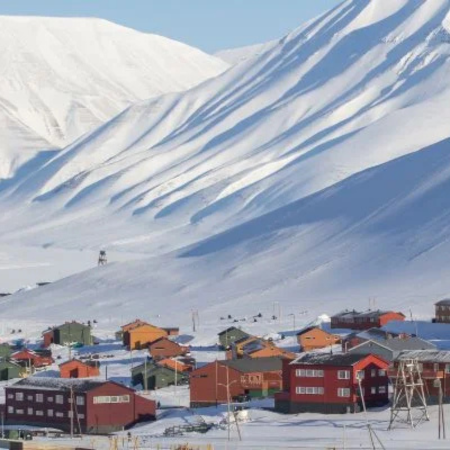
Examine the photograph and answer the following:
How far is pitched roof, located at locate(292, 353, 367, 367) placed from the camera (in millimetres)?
63375

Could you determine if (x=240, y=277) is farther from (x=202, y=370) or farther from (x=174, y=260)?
(x=202, y=370)

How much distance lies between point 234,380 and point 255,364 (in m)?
2.10

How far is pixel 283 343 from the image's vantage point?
8900cm

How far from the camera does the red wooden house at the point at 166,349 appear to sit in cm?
8538

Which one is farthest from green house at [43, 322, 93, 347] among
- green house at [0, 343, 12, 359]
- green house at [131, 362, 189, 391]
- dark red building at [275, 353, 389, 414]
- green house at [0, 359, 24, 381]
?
dark red building at [275, 353, 389, 414]

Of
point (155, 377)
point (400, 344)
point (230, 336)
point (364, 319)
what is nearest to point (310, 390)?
point (400, 344)

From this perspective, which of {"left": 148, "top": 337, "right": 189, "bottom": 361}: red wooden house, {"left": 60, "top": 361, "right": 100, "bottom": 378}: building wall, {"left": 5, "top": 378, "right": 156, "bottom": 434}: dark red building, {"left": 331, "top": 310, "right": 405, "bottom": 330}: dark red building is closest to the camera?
{"left": 5, "top": 378, "right": 156, "bottom": 434}: dark red building

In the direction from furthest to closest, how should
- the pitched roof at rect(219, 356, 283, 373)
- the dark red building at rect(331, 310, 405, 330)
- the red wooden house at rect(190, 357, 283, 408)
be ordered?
1. the dark red building at rect(331, 310, 405, 330)
2. the pitched roof at rect(219, 356, 283, 373)
3. the red wooden house at rect(190, 357, 283, 408)

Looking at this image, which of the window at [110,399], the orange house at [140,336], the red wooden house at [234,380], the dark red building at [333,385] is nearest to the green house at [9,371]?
the orange house at [140,336]

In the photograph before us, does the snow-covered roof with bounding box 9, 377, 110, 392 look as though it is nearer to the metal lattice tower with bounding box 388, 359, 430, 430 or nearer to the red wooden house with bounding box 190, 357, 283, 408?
the red wooden house with bounding box 190, 357, 283, 408

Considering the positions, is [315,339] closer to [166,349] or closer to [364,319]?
[166,349]

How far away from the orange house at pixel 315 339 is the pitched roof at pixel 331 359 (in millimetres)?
19215

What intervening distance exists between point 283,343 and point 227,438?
32975 mm

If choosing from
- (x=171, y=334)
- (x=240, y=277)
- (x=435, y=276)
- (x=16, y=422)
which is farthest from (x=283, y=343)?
(x=240, y=277)
